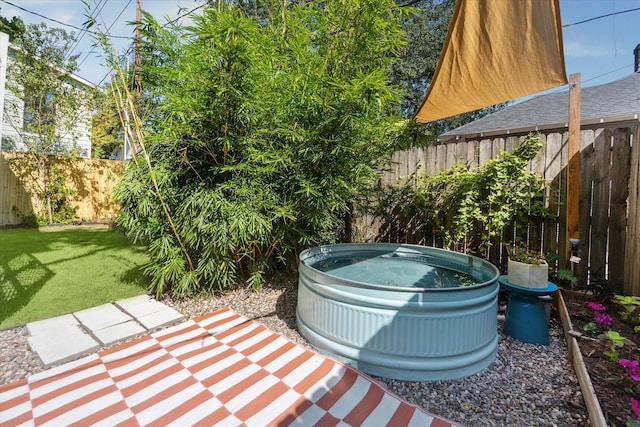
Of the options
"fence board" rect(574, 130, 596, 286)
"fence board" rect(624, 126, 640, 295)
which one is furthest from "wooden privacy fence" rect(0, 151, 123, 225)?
"fence board" rect(624, 126, 640, 295)

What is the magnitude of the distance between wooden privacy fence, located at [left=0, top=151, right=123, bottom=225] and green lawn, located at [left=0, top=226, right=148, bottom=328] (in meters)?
1.71

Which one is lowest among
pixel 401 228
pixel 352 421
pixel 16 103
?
pixel 352 421

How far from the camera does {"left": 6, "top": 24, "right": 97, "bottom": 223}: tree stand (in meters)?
7.66

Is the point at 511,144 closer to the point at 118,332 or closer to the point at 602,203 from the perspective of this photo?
the point at 602,203

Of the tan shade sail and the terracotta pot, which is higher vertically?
the tan shade sail

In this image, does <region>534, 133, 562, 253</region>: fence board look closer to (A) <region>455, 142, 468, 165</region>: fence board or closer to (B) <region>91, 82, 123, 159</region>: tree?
(A) <region>455, 142, 468, 165</region>: fence board

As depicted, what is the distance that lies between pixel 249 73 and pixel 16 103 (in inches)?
361

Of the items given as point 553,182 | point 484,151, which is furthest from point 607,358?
point 484,151

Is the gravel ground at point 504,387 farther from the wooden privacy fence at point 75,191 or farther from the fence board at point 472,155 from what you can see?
the wooden privacy fence at point 75,191

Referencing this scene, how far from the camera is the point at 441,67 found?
2.87 meters

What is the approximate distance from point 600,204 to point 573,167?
1.60ft

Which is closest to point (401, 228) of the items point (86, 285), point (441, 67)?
point (441, 67)

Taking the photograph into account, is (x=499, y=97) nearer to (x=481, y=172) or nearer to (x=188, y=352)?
(x=481, y=172)

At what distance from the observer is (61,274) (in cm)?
405
